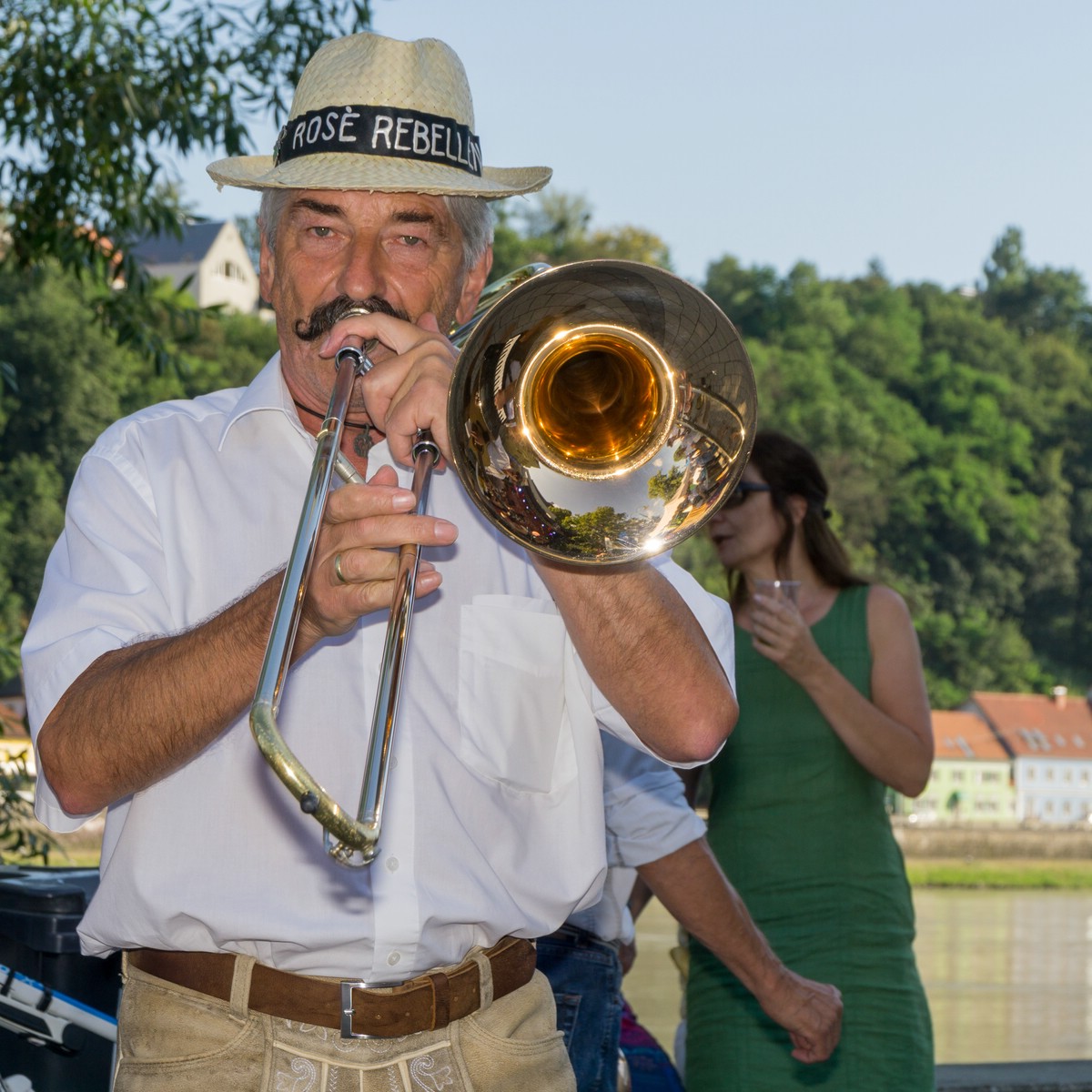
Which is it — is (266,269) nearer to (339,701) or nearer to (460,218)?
(460,218)

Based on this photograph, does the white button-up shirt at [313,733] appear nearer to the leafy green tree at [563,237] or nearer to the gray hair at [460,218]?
the gray hair at [460,218]

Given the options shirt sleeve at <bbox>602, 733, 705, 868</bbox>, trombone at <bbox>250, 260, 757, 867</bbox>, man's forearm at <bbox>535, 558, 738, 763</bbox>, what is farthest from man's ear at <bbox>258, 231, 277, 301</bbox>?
shirt sleeve at <bbox>602, 733, 705, 868</bbox>

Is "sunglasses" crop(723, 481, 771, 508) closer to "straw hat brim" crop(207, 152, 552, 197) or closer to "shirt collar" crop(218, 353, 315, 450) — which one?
"straw hat brim" crop(207, 152, 552, 197)

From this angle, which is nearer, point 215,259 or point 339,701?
point 339,701

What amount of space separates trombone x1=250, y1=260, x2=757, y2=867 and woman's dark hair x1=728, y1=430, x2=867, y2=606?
2.29 m

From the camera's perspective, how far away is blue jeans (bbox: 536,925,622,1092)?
3.51 metres

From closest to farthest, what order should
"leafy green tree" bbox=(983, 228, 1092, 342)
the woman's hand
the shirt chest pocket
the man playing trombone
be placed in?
the man playing trombone, the shirt chest pocket, the woman's hand, "leafy green tree" bbox=(983, 228, 1092, 342)

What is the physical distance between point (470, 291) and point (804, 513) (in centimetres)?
214

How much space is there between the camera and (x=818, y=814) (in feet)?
14.1

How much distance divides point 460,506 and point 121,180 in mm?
4134

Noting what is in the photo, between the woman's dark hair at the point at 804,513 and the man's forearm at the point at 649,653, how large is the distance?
89.4 inches

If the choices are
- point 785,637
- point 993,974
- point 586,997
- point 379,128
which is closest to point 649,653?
point 379,128

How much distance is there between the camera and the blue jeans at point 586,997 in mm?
3514

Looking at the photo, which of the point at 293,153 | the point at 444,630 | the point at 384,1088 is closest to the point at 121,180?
the point at 293,153
